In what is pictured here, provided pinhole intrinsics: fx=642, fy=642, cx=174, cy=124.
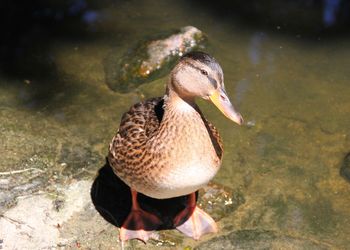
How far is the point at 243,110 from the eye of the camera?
4.78m

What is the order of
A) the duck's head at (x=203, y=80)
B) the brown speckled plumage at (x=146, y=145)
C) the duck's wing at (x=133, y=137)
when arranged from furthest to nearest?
the duck's wing at (x=133, y=137) < the brown speckled plumage at (x=146, y=145) < the duck's head at (x=203, y=80)

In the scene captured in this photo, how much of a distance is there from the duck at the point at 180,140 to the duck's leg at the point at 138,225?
1.06 ft

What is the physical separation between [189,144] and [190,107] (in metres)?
0.21

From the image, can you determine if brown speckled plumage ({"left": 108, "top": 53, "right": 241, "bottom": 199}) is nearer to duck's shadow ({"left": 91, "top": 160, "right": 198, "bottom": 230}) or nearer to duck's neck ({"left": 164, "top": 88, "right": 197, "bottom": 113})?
duck's neck ({"left": 164, "top": 88, "right": 197, "bottom": 113})

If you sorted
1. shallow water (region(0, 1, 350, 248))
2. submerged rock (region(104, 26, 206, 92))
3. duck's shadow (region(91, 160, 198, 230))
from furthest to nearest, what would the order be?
1. submerged rock (region(104, 26, 206, 92))
2. shallow water (region(0, 1, 350, 248))
3. duck's shadow (region(91, 160, 198, 230))

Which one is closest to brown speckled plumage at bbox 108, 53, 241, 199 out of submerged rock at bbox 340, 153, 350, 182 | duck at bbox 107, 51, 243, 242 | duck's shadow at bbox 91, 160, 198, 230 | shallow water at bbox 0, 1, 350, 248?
duck at bbox 107, 51, 243, 242

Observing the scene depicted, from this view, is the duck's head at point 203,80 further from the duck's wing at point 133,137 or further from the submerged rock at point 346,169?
the submerged rock at point 346,169

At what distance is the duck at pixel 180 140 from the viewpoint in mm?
3393

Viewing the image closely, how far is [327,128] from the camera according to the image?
4648 millimetres

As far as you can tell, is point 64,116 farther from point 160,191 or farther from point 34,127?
point 160,191

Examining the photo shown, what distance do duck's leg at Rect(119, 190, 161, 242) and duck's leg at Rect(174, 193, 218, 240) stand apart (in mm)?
146

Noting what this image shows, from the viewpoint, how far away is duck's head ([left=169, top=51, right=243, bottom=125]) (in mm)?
3355

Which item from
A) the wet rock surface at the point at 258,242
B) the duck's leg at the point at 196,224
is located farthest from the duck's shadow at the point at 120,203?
the wet rock surface at the point at 258,242

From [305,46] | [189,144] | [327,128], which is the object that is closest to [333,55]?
[305,46]
